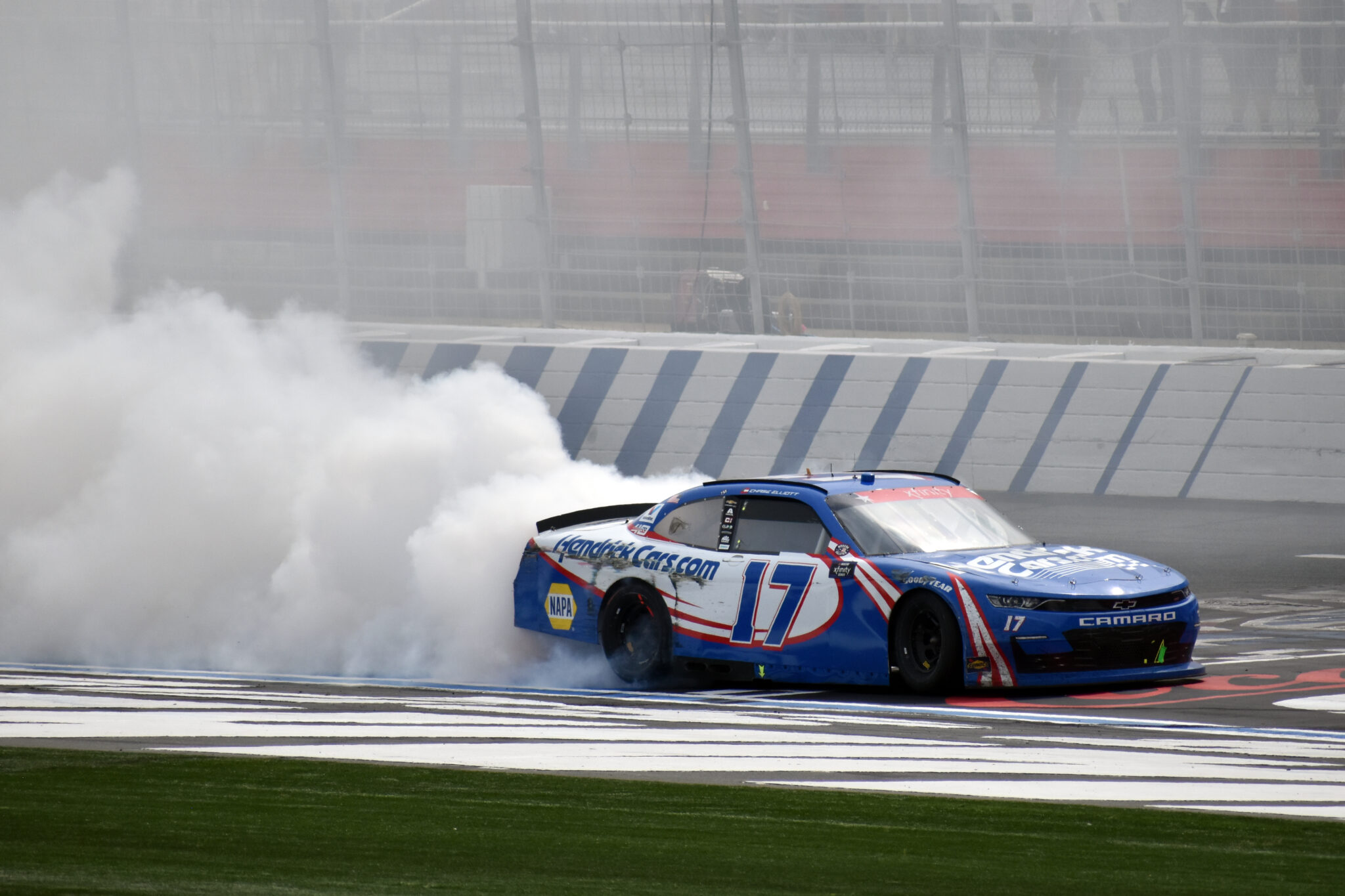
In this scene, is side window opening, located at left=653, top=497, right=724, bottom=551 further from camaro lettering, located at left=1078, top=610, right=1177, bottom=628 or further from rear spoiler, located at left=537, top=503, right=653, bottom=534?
camaro lettering, located at left=1078, top=610, right=1177, bottom=628

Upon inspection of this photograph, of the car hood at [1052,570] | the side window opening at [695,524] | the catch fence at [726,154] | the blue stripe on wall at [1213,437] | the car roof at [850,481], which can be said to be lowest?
the blue stripe on wall at [1213,437]

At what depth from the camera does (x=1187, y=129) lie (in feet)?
58.5

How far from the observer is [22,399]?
15.0 m

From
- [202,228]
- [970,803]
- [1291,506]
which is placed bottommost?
[1291,506]

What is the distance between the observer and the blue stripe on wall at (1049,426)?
17938mm

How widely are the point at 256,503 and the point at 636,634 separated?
357 centimetres

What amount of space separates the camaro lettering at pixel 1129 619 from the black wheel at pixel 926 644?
628 millimetres

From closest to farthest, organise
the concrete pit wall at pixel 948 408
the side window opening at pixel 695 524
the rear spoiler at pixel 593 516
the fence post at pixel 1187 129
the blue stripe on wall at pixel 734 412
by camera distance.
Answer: the side window opening at pixel 695 524, the rear spoiler at pixel 593 516, the concrete pit wall at pixel 948 408, the fence post at pixel 1187 129, the blue stripe on wall at pixel 734 412

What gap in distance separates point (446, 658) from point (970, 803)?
5.61 metres

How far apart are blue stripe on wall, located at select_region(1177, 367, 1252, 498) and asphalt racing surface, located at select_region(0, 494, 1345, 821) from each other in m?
4.62

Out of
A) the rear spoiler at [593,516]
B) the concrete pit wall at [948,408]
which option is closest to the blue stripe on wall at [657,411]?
the concrete pit wall at [948,408]

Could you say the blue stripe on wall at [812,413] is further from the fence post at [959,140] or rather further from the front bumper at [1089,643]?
the front bumper at [1089,643]

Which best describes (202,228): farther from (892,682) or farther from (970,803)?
(970,803)

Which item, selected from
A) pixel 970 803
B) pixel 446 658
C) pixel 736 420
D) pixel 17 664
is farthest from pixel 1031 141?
pixel 970 803
